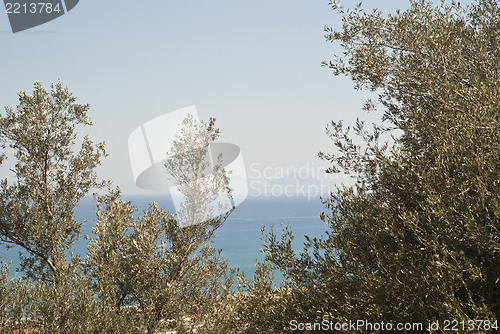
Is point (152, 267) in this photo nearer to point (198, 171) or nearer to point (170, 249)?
point (170, 249)

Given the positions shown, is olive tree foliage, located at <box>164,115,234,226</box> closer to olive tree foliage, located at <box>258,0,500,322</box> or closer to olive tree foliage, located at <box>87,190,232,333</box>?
olive tree foliage, located at <box>87,190,232,333</box>

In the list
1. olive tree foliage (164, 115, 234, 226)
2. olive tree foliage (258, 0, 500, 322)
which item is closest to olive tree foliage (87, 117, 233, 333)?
olive tree foliage (164, 115, 234, 226)

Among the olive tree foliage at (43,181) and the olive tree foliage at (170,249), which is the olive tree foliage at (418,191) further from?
the olive tree foliage at (43,181)

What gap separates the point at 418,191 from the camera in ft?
27.0

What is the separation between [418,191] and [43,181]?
16.2m

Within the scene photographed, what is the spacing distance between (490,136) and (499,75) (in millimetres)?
3018

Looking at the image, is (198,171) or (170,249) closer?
(170,249)

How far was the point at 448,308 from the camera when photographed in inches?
267

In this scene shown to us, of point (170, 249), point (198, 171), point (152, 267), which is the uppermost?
point (198, 171)

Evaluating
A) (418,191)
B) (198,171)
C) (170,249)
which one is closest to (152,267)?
(170,249)

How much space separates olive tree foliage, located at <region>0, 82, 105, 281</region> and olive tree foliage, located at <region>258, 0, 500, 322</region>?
34.8 ft

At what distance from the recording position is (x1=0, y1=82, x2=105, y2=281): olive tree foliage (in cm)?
1783

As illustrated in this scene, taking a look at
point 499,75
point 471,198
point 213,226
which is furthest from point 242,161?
point 471,198

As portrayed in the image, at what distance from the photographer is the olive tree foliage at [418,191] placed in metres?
7.34
